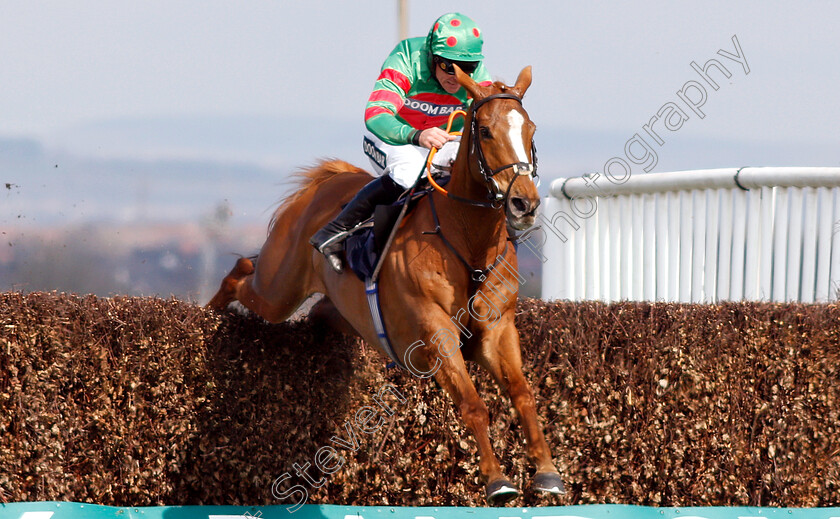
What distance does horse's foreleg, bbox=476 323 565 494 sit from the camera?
3.93 metres

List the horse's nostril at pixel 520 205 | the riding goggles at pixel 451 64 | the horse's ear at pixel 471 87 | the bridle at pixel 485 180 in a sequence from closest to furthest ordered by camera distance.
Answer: the horse's nostril at pixel 520 205 < the bridle at pixel 485 180 < the horse's ear at pixel 471 87 < the riding goggles at pixel 451 64

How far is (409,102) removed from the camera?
16.9 ft

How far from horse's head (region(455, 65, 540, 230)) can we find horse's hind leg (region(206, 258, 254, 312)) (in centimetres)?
279

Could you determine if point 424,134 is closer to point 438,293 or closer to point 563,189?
point 438,293

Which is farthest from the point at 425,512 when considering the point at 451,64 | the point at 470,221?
the point at 451,64

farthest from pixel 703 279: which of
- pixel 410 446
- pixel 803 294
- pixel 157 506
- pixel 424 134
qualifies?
pixel 157 506

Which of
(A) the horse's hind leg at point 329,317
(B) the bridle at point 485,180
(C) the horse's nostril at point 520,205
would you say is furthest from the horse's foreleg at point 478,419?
(A) the horse's hind leg at point 329,317

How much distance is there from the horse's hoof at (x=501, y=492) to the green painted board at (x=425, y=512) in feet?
5.21

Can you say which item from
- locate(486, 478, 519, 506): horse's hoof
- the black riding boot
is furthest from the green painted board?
locate(486, 478, 519, 506): horse's hoof

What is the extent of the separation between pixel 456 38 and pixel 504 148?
1.17 metres

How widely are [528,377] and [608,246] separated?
3.90 metres

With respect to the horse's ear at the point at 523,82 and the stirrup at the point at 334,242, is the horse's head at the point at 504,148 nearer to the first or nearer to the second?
the horse's ear at the point at 523,82

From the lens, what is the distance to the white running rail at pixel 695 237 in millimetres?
7375

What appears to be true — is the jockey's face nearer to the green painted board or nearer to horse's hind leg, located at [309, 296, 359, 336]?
horse's hind leg, located at [309, 296, 359, 336]
